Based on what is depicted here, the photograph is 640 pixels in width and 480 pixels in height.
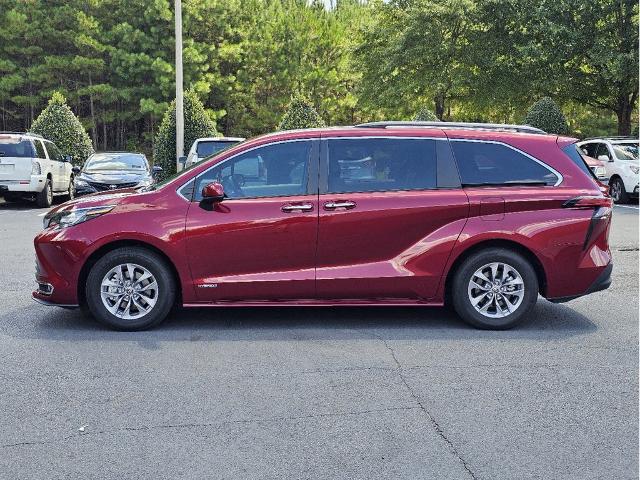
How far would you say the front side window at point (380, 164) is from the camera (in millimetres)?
7012

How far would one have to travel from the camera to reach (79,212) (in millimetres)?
7000

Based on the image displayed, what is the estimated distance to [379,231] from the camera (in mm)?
6906

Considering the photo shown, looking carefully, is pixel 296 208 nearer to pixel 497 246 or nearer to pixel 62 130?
pixel 497 246

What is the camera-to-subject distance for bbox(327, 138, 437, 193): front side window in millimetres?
7012

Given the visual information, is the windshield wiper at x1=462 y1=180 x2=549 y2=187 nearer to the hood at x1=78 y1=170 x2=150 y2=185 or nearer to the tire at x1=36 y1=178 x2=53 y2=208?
the hood at x1=78 y1=170 x2=150 y2=185

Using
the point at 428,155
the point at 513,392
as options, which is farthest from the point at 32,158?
the point at 513,392

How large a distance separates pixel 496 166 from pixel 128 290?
3.35 metres

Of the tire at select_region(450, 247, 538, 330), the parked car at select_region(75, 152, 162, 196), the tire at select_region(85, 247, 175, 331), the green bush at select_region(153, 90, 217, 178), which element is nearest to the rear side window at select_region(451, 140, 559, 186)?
the tire at select_region(450, 247, 538, 330)

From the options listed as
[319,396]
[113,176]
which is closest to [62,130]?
[113,176]

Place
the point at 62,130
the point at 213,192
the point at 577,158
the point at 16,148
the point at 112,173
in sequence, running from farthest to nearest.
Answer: the point at 62,130, the point at 16,148, the point at 112,173, the point at 577,158, the point at 213,192

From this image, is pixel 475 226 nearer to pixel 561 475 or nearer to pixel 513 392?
pixel 513 392

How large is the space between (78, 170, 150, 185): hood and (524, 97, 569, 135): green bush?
17989mm

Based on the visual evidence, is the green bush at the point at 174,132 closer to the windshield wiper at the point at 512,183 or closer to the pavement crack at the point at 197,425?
the windshield wiper at the point at 512,183

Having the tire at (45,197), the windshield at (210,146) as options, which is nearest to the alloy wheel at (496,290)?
the windshield at (210,146)
